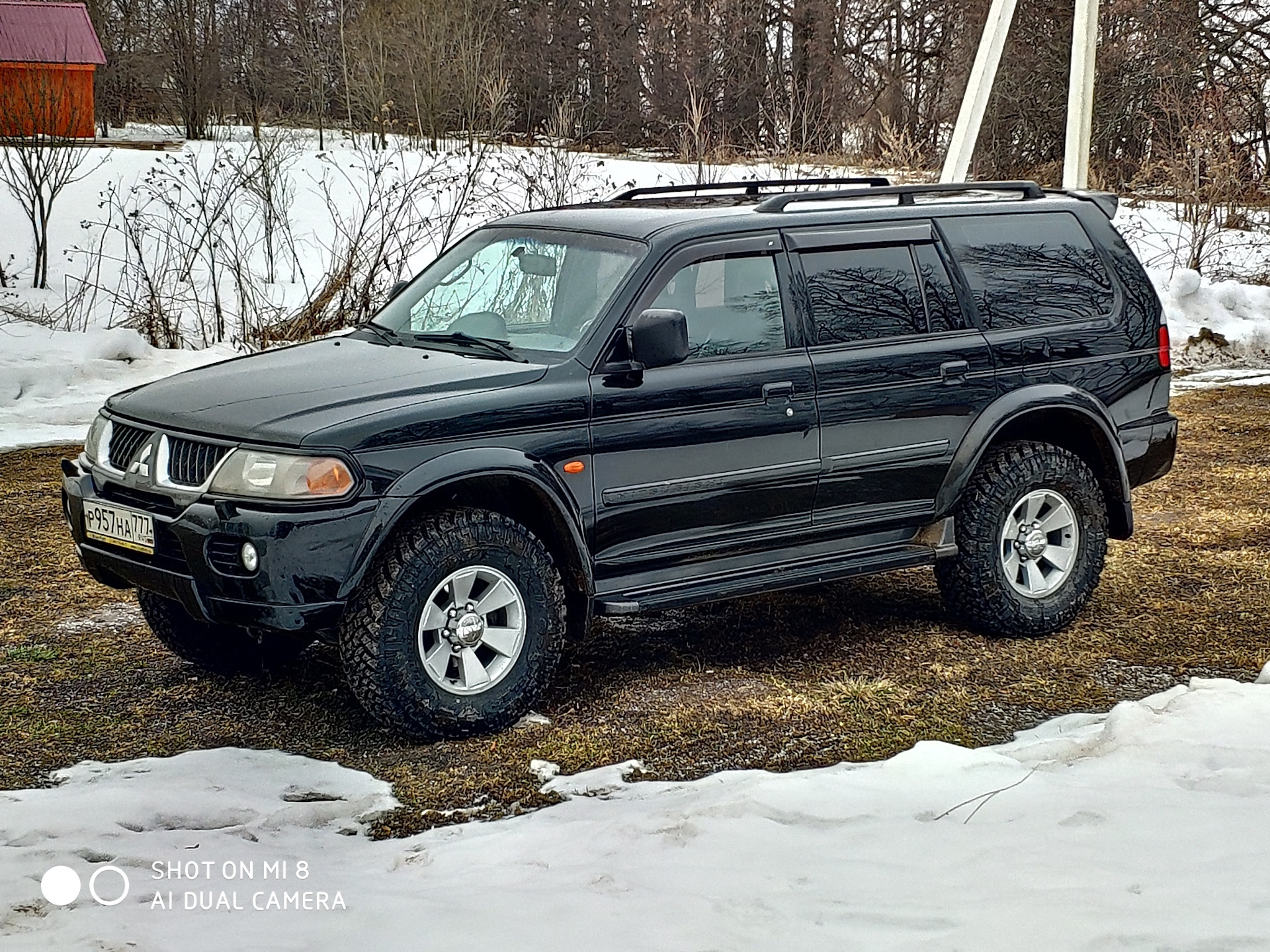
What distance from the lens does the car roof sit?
5.25 metres

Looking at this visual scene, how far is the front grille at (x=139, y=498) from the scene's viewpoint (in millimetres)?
4562

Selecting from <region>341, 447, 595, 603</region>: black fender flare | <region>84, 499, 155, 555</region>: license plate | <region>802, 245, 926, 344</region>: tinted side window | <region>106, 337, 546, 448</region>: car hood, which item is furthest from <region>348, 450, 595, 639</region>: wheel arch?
<region>802, 245, 926, 344</region>: tinted side window

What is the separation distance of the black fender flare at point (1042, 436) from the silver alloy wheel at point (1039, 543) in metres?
0.29

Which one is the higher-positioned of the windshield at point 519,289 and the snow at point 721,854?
the windshield at point 519,289

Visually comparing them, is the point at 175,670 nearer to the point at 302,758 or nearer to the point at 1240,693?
the point at 302,758

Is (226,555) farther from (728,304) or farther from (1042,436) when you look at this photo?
(1042,436)

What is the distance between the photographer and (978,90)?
50.3 ft

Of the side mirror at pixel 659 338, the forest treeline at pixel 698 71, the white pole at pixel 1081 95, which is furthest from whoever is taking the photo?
the forest treeline at pixel 698 71

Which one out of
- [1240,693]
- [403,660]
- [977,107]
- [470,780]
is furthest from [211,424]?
[977,107]

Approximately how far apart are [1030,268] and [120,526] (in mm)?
3724

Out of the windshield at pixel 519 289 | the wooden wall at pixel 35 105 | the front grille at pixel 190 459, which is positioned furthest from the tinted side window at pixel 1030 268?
the wooden wall at pixel 35 105

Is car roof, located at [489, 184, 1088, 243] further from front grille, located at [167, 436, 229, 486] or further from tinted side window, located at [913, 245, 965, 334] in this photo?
front grille, located at [167, 436, 229, 486]

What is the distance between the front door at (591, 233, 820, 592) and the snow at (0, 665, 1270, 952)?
34.1 inches

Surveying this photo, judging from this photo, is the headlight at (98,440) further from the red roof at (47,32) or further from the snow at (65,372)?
the red roof at (47,32)
